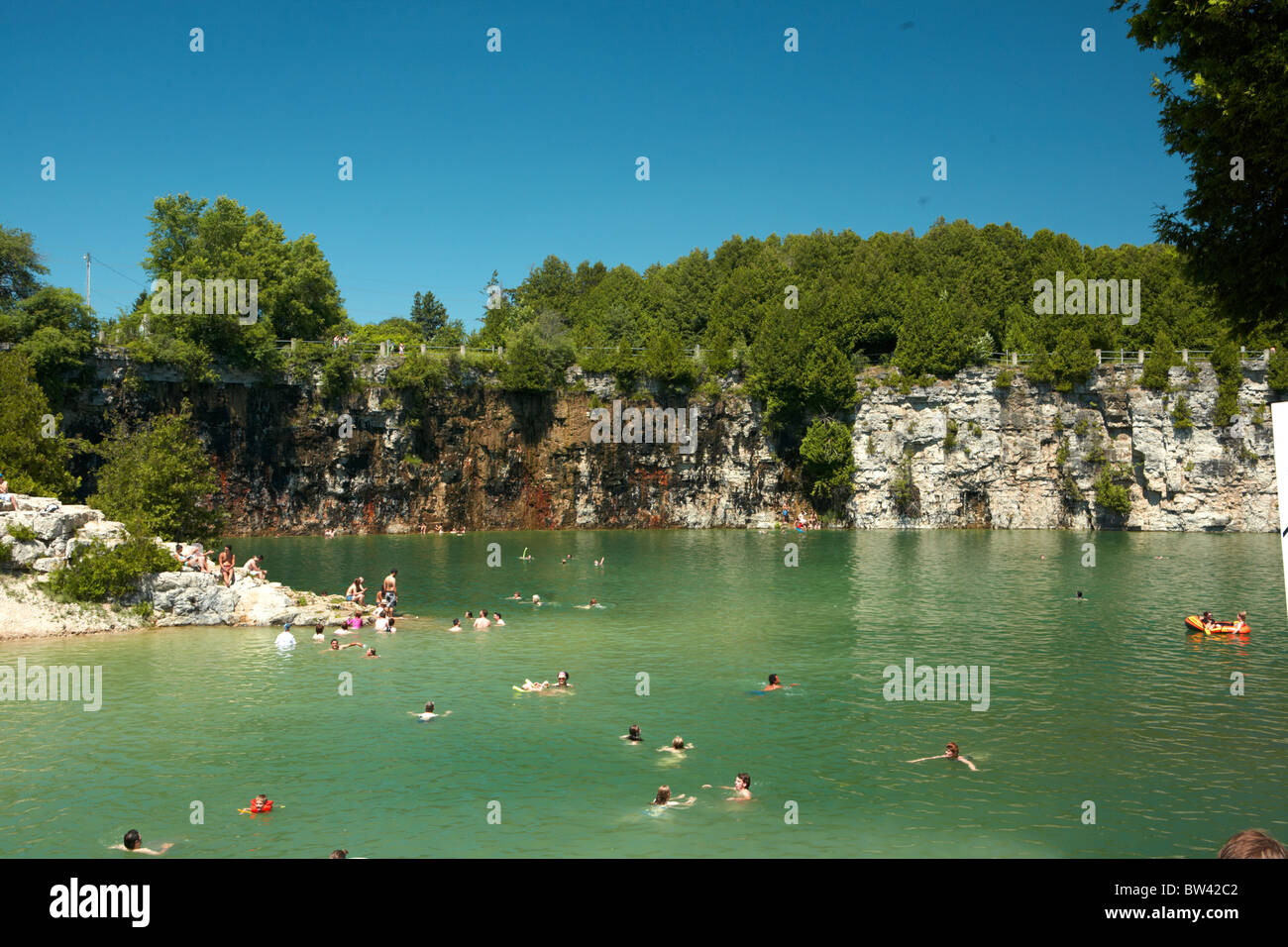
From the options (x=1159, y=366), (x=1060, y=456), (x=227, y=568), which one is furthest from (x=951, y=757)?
(x=1159, y=366)

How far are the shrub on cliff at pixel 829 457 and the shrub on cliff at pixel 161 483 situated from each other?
63.4 meters

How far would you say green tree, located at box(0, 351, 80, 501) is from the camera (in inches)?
1740

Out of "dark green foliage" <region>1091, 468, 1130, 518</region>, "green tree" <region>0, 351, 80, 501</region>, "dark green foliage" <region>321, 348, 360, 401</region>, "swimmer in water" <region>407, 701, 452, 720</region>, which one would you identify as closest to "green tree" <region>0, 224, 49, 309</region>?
"dark green foliage" <region>321, 348, 360, 401</region>

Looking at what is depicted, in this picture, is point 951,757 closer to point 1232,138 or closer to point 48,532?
point 1232,138

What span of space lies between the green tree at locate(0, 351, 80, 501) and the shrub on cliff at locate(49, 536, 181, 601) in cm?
676

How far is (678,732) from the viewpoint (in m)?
26.0

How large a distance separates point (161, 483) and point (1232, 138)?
46.8 m

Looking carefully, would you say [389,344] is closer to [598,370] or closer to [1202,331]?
[598,370]

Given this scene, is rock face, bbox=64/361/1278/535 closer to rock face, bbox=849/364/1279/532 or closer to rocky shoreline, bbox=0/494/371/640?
rock face, bbox=849/364/1279/532

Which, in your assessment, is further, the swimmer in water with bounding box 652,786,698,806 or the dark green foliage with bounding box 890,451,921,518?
the dark green foliage with bounding box 890,451,921,518

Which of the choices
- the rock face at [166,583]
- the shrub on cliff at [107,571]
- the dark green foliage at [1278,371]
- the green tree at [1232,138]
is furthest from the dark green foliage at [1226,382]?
the shrub on cliff at [107,571]

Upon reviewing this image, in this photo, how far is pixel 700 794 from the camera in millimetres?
21047
